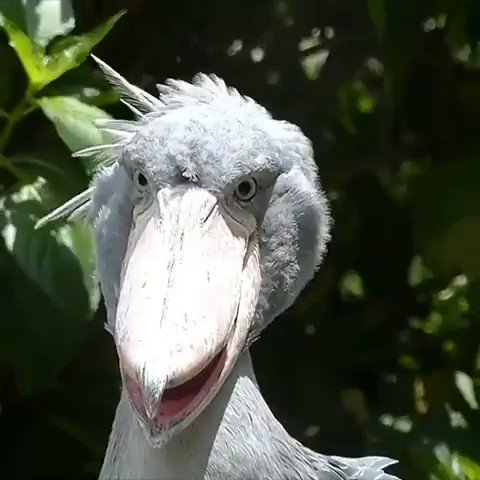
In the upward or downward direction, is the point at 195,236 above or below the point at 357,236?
above

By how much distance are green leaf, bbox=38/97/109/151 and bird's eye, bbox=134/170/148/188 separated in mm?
247

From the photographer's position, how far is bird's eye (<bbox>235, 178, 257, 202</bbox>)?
0.88 m

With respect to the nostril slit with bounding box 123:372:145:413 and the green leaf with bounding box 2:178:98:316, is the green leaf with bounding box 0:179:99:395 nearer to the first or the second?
the green leaf with bounding box 2:178:98:316

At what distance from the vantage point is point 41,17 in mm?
1185

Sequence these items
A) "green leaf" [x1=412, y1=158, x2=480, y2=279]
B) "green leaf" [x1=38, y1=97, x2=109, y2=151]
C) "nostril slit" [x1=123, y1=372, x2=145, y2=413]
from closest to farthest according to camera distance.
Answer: "nostril slit" [x1=123, y1=372, x2=145, y2=413], "green leaf" [x1=38, y1=97, x2=109, y2=151], "green leaf" [x1=412, y1=158, x2=480, y2=279]

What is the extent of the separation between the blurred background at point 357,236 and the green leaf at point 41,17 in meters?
0.12

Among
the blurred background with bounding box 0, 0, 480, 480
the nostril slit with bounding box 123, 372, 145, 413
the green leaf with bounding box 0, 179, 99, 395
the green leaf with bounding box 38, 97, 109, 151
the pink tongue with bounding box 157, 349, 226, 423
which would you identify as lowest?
the blurred background with bounding box 0, 0, 480, 480

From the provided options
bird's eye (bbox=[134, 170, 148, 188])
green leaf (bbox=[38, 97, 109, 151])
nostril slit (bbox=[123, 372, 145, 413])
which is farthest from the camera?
green leaf (bbox=[38, 97, 109, 151])

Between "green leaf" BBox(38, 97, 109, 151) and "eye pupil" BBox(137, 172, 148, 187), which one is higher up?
"eye pupil" BBox(137, 172, 148, 187)

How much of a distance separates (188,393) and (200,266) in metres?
0.09

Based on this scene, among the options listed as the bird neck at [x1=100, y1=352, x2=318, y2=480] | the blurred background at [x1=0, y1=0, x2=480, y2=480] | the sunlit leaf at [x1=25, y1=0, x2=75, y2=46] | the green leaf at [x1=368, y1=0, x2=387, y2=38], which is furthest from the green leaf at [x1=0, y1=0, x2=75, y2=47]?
the bird neck at [x1=100, y1=352, x2=318, y2=480]

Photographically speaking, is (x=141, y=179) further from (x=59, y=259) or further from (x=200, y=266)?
(x=59, y=259)

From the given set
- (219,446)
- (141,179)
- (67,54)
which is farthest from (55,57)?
(219,446)

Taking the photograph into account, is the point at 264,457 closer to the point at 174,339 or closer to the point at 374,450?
the point at 174,339
